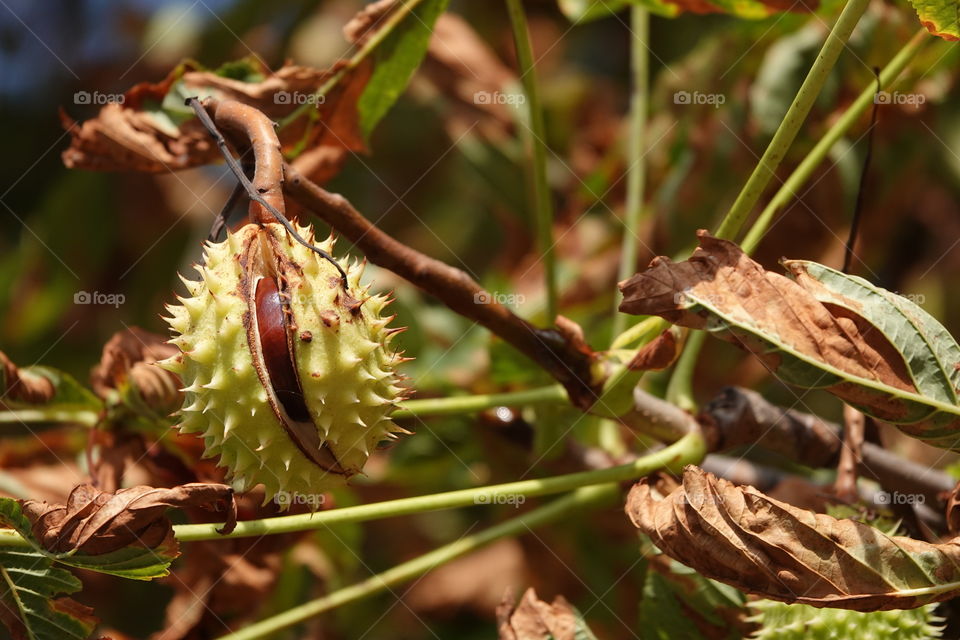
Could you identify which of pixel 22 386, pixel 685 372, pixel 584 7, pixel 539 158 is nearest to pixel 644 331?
pixel 685 372

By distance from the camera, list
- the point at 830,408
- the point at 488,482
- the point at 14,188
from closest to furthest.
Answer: the point at 488,482
the point at 830,408
the point at 14,188

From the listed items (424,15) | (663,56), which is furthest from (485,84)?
(424,15)

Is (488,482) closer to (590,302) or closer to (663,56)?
(590,302)

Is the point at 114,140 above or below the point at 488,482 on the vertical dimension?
above

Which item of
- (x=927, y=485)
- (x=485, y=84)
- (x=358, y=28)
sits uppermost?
(x=358, y=28)

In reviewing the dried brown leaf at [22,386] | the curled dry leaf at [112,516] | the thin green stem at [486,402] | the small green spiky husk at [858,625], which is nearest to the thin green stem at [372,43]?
the thin green stem at [486,402]

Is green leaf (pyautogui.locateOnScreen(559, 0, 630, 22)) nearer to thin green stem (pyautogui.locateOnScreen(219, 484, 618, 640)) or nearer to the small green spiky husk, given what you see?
thin green stem (pyautogui.locateOnScreen(219, 484, 618, 640))

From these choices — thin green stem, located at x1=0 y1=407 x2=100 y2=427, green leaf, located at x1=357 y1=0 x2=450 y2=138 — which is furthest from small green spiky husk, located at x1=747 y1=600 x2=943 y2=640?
thin green stem, located at x1=0 y1=407 x2=100 y2=427
